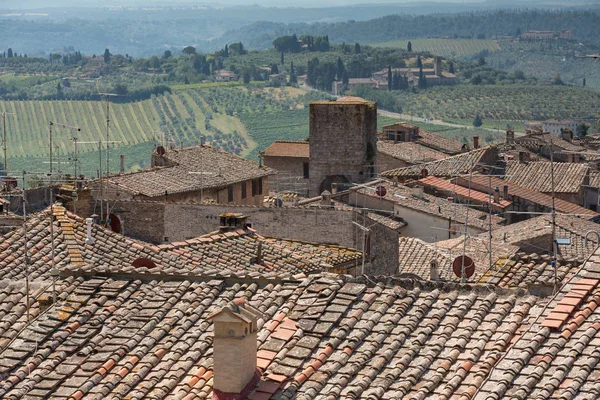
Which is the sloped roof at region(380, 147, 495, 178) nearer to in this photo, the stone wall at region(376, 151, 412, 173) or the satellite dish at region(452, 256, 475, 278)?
the stone wall at region(376, 151, 412, 173)

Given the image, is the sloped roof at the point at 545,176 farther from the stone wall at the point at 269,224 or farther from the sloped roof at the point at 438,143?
the stone wall at the point at 269,224

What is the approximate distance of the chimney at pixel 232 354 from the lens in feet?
30.5

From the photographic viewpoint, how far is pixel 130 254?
15.9 m

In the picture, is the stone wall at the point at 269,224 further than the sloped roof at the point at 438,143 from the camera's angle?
No

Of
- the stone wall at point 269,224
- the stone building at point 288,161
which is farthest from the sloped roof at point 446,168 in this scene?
the stone wall at point 269,224

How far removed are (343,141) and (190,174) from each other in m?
10.5

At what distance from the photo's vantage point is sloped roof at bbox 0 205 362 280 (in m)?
13.7

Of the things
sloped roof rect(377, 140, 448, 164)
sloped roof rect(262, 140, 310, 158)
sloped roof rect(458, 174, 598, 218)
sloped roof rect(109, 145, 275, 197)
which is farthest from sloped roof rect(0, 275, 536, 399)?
sloped roof rect(262, 140, 310, 158)

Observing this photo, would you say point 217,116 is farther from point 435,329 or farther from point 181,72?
point 435,329

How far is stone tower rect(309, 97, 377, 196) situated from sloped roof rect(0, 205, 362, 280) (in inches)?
1023

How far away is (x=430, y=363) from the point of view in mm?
9562

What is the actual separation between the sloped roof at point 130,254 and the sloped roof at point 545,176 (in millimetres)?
25694

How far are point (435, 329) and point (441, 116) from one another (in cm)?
13008

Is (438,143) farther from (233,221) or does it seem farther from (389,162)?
(233,221)
